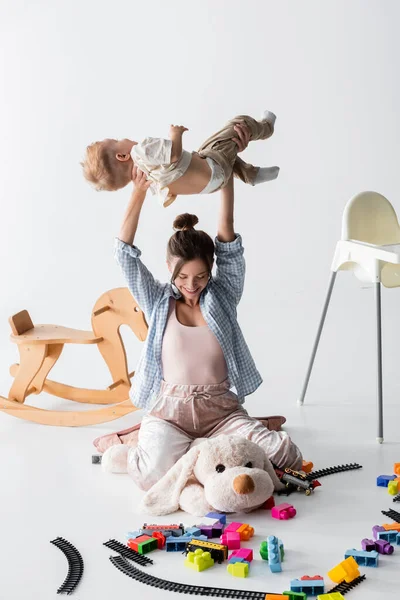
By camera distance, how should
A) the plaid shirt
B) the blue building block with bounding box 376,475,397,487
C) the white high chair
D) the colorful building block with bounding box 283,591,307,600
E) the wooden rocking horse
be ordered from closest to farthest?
the colorful building block with bounding box 283,591,307,600 → the blue building block with bounding box 376,475,397,487 → the plaid shirt → the white high chair → the wooden rocking horse

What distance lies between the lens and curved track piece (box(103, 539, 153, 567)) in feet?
6.95

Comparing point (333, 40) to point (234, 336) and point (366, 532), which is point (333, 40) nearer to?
point (234, 336)

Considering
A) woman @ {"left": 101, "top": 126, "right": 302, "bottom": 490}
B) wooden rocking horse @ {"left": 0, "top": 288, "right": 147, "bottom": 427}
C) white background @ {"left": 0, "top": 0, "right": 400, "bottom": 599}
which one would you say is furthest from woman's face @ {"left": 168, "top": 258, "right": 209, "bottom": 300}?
white background @ {"left": 0, "top": 0, "right": 400, "bottom": 599}

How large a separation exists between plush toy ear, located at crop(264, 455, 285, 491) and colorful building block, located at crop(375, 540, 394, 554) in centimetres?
43

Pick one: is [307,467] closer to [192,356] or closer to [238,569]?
[192,356]

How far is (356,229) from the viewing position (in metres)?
3.33

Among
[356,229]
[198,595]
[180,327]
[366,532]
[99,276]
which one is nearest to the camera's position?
[198,595]

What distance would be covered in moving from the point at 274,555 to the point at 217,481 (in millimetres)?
325

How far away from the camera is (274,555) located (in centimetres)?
206

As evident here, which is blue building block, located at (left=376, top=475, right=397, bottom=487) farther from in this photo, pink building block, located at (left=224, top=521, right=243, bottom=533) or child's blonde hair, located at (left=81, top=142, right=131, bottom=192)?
child's blonde hair, located at (left=81, top=142, right=131, bottom=192)

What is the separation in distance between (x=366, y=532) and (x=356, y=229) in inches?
54.8

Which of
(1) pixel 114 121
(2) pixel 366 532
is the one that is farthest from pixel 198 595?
(1) pixel 114 121

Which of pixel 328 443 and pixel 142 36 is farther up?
pixel 142 36

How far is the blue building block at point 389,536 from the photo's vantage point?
2.17 meters
